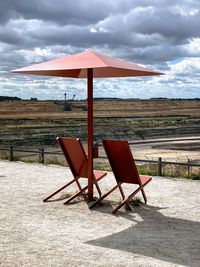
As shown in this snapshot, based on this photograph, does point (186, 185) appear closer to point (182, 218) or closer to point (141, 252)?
point (182, 218)

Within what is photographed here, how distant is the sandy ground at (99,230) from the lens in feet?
16.4

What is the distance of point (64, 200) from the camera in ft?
27.2

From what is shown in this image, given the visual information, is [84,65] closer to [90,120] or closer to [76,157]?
[90,120]

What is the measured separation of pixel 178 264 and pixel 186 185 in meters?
5.16

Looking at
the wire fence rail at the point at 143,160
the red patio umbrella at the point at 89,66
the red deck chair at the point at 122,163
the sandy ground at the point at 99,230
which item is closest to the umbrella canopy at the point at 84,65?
the red patio umbrella at the point at 89,66

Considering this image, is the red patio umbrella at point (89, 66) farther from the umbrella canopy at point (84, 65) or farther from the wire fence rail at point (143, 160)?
the wire fence rail at point (143, 160)

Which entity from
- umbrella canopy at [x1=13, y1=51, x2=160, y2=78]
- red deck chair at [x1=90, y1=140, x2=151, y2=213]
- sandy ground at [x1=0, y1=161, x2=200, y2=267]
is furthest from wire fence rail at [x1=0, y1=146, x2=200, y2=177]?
umbrella canopy at [x1=13, y1=51, x2=160, y2=78]

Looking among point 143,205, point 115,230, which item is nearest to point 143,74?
point 143,205

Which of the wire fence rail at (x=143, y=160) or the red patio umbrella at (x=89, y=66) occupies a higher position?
the red patio umbrella at (x=89, y=66)

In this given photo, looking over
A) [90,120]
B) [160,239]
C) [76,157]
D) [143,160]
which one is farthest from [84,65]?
[143,160]

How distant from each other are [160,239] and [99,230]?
0.87 metres

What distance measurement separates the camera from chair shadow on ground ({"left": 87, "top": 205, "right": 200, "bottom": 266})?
519 centimetres

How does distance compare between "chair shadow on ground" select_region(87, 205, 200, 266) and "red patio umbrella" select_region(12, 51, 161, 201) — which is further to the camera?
"red patio umbrella" select_region(12, 51, 161, 201)

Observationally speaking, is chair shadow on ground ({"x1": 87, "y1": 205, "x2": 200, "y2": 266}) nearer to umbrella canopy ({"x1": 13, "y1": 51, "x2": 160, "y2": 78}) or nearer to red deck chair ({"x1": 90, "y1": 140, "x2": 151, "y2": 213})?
red deck chair ({"x1": 90, "y1": 140, "x2": 151, "y2": 213})
